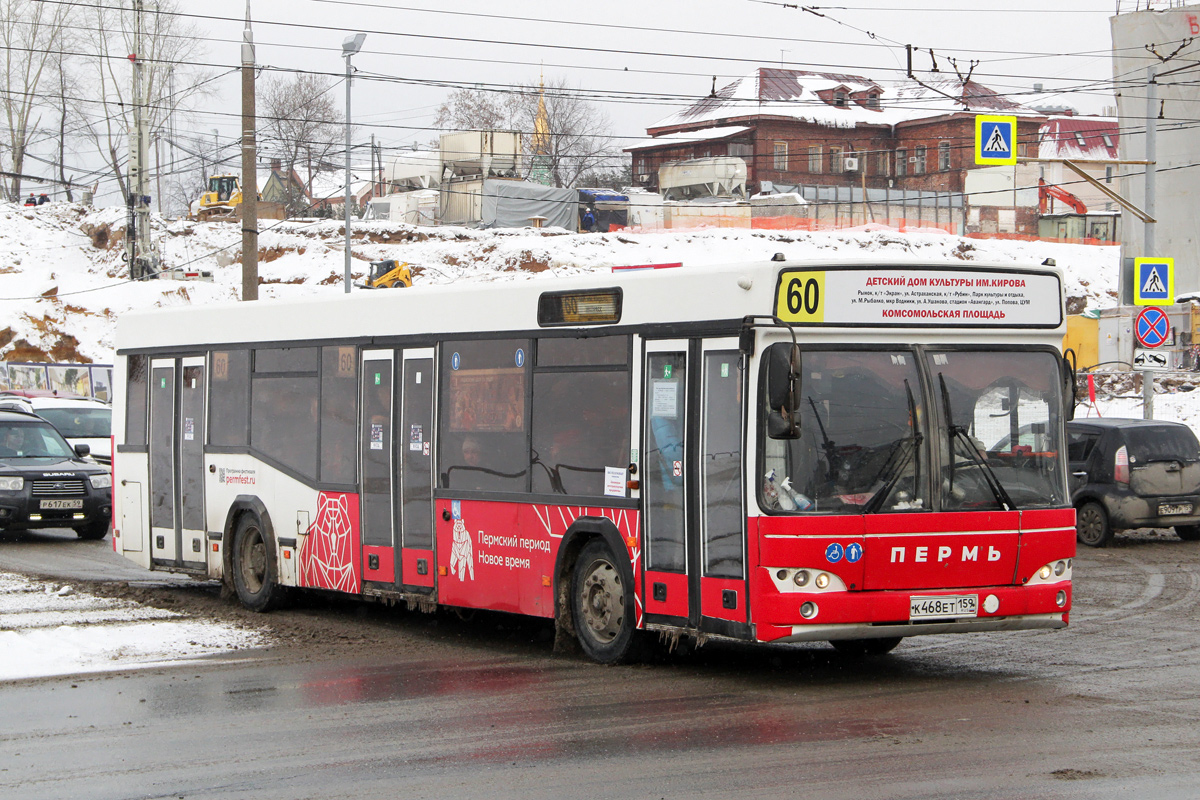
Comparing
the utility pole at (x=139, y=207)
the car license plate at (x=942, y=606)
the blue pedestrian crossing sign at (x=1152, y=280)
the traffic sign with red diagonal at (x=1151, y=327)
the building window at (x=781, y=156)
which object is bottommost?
the car license plate at (x=942, y=606)

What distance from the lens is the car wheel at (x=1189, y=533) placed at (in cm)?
2012

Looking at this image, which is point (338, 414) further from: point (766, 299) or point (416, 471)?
point (766, 299)

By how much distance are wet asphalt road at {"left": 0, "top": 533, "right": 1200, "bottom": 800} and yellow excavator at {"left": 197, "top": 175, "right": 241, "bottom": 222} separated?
199 feet

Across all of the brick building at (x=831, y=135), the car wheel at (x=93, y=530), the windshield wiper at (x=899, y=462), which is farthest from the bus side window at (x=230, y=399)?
the brick building at (x=831, y=135)

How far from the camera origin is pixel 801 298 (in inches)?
353

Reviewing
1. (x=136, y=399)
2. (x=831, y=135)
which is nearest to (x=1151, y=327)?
(x=136, y=399)

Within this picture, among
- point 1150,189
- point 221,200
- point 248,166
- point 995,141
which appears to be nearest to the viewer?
point 248,166

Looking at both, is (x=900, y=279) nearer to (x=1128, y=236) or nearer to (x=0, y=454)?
(x=0, y=454)

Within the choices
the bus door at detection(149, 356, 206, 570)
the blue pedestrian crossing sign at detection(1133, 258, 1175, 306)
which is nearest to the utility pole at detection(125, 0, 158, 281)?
the blue pedestrian crossing sign at detection(1133, 258, 1175, 306)

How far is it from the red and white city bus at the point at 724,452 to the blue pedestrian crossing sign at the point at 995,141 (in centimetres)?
1515

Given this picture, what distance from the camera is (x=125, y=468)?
50.8 ft

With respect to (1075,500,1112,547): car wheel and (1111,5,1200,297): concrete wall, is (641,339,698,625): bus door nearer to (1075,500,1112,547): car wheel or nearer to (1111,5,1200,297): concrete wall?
(1075,500,1112,547): car wheel

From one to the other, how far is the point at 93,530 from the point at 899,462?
50.1 ft

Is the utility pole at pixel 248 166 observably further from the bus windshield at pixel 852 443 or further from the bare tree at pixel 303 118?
the bare tree at pixel 303 118
